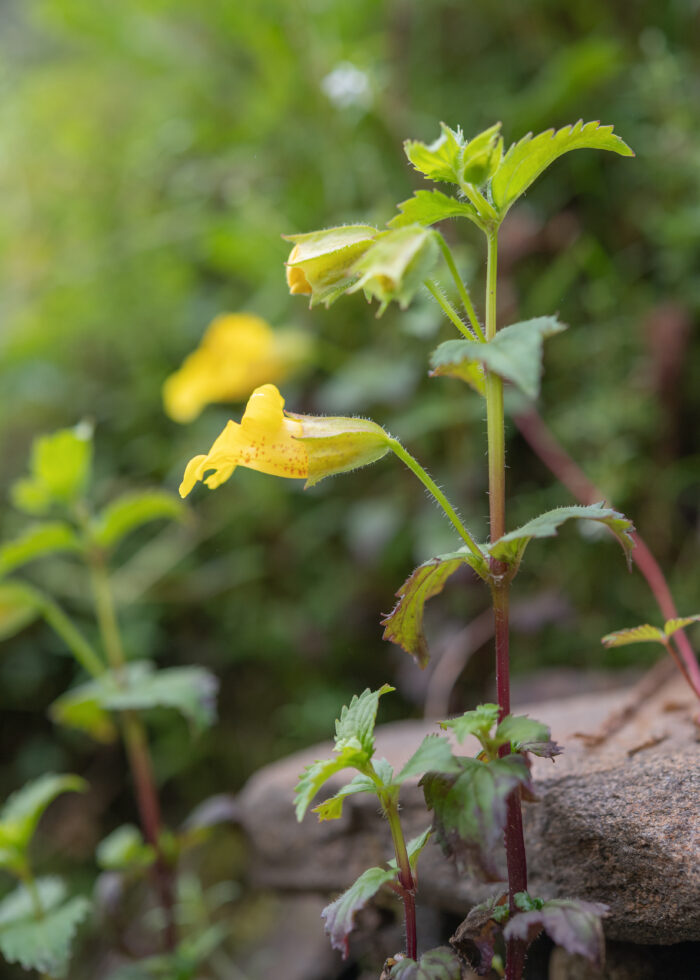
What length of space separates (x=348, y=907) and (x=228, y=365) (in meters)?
1.25

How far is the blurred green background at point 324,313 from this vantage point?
1458 millimetres

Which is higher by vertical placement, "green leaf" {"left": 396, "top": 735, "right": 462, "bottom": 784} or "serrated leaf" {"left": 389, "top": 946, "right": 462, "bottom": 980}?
"green leaf" {"left": 396, "top": 735, "right": 462, "bottom": 784}

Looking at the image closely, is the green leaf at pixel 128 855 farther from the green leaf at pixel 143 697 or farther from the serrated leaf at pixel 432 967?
the serrated leaf at pixel 432 967

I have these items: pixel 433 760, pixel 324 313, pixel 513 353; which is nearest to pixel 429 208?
pixel 513 353

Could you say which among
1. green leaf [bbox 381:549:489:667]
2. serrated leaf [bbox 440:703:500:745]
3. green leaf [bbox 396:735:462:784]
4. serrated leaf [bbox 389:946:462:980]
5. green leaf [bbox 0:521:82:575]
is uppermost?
green leaf [bbox 0:521:82:575]

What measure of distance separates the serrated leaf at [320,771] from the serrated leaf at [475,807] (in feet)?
0.17

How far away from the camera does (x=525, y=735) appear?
476mm

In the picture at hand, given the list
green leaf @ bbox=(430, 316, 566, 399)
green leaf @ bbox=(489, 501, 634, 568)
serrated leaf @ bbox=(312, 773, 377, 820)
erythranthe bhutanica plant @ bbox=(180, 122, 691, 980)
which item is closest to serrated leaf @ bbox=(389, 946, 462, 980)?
erythranthe bhutanica plant @ bbox=(180, 122, 691, 980)

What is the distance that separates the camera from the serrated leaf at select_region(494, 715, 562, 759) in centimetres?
48

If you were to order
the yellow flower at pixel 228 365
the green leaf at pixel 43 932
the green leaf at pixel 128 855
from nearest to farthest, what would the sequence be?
the green leaf at pixel 43 932, the green leaf at pixel 128 855, the yellow flower at pixel 228 365

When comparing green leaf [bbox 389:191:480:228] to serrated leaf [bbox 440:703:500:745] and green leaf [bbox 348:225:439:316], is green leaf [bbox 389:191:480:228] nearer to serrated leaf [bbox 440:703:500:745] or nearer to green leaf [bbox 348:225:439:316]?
green leaf [bbox 348:225:439:316]

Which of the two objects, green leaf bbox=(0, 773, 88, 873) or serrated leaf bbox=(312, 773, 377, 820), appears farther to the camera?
green leaf bbox=(0, 773, 88, 873)

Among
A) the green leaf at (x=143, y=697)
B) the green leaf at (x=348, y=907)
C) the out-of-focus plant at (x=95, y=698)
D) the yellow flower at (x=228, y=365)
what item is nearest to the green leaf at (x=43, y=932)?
the out-of-focus plant at (x=95, y=698)

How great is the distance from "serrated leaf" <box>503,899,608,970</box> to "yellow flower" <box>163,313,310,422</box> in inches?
47.9
